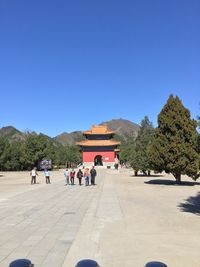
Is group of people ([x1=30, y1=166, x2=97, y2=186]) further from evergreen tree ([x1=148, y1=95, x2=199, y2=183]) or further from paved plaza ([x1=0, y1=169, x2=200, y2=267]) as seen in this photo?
paved plaza ([x1=0, y1=169, x2=200, y2=267])

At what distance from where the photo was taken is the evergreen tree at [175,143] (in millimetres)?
31109

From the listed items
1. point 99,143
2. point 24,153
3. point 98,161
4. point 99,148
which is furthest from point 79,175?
point 98,161

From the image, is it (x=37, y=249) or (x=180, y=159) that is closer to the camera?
(x=37, y=249)

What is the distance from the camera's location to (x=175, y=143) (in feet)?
103

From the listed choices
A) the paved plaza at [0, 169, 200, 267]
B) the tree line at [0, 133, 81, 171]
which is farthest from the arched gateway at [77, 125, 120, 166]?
the paved plaza at [0, 169, 200, 267]

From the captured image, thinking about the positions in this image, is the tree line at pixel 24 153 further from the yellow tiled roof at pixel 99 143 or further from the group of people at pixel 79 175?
the group of people at pixel 79 175

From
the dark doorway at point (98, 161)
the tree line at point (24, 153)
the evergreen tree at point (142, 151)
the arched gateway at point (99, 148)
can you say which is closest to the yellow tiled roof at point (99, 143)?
the arched gateway at point (99, 148)

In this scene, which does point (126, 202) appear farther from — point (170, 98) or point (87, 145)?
point (87, 145)

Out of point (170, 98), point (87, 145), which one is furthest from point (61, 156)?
point (170, 98)

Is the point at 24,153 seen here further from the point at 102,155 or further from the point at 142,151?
the point at 142,151

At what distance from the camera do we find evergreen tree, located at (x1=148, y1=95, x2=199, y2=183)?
3111 cm

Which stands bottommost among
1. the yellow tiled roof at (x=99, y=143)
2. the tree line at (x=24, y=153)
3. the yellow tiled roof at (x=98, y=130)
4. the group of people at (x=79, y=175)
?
the group of people at (x=79, y=175)

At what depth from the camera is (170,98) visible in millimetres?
33875

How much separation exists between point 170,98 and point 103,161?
57.3m
